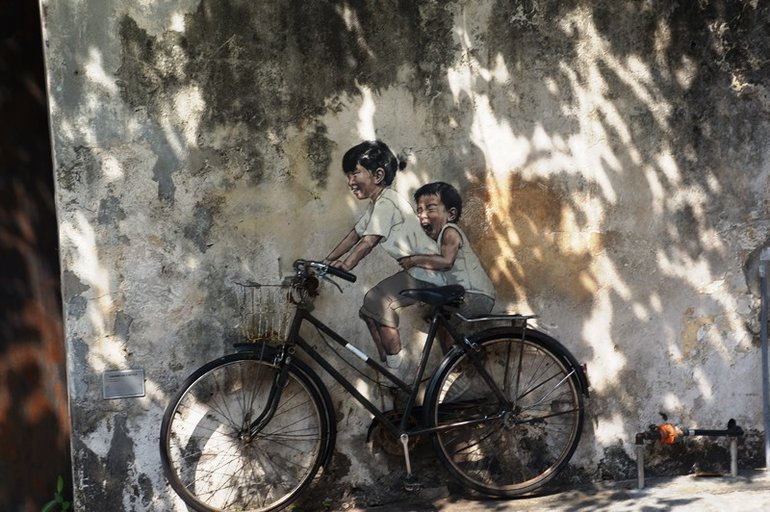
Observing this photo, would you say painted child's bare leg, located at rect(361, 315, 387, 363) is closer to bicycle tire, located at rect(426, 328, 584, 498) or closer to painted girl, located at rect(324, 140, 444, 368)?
painted girl, located at rect(324, 140, 444, 368)

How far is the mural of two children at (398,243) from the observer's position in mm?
5297

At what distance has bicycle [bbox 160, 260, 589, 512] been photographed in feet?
16.8

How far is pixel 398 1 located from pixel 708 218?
2369 millimetres

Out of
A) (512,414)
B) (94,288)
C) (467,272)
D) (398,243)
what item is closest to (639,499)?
(512,414)

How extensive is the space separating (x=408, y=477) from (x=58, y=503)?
2.12 metres

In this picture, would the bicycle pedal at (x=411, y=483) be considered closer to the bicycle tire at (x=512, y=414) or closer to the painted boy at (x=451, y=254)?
the bicycle tire at (x=512, y=414)

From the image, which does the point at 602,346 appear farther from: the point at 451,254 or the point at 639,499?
the point at 451,254

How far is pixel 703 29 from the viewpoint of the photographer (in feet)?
18.0

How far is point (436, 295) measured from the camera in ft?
17.0

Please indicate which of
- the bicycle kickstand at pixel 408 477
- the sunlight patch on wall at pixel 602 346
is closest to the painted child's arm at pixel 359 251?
the bicycle kickstand at pixel 408 477

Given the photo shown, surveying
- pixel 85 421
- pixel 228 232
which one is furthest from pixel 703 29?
pixel 85 421

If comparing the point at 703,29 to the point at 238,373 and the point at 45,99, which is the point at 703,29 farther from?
the point at 45,99

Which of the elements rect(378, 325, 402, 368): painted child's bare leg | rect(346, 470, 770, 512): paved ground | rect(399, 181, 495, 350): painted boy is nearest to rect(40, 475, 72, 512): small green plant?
rect(346, 470, 770, 512): paved ground

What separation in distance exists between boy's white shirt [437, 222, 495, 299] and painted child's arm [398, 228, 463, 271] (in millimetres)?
19
